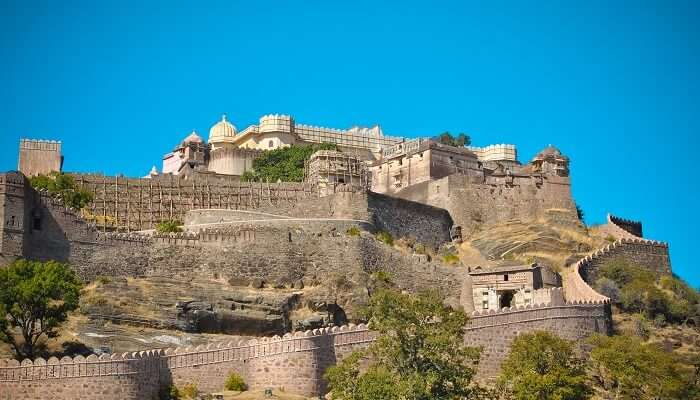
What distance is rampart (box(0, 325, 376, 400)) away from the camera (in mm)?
57312

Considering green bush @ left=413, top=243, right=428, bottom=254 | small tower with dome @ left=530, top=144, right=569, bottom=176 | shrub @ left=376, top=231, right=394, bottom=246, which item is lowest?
green bush @ left=413, top=243, right=428, bottom=254

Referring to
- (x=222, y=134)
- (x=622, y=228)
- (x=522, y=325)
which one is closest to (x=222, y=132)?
(x=222, y=134)

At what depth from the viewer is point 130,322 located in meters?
69.7

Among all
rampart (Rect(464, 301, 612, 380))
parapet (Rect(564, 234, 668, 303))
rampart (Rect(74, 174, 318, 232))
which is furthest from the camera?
rampart (Rect(74, 174, 318, 232))

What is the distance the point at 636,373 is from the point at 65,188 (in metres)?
40.7

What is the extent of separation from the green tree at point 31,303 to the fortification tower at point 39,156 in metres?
32.6

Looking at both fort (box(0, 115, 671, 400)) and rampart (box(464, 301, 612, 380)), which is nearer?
fort (box(0, 115, 671, 400))

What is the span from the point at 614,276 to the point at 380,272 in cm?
1449

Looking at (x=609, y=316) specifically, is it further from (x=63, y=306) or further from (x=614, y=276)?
(x=63, y=306)

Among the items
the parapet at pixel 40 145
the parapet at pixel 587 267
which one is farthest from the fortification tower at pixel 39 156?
the parapet at pixel 587 267

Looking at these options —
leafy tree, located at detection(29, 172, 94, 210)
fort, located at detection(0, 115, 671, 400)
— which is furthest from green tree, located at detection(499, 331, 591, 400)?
leafy tree, located at detection(29, 172, 94, 210)

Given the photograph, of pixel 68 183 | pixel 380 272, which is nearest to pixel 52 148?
pixel 68 183

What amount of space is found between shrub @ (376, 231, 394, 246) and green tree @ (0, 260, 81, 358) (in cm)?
2767

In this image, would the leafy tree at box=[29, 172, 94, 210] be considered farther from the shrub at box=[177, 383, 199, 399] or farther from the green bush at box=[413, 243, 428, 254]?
the shrub at box=[177, 383, 199, 399]
